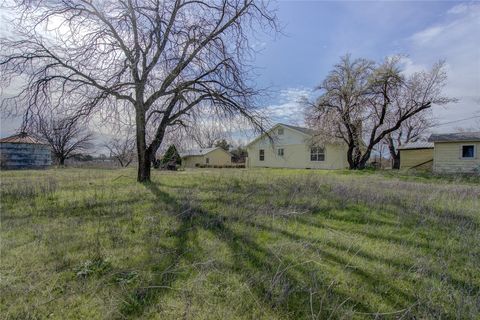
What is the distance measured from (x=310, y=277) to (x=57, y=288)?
228 centimetres

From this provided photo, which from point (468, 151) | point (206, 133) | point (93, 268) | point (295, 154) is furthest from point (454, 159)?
point (93, 268)

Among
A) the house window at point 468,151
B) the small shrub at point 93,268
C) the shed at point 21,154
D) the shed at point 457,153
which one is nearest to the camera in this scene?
the small shrub at point 93,268

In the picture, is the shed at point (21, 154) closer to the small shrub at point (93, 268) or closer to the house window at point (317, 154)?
the house window at point (317, 154)

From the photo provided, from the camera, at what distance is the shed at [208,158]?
142 ft

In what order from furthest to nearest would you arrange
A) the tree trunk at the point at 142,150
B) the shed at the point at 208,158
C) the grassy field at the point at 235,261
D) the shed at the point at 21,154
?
the shed at the point at 208,158
the shed at the point at 21,154
the tree trunk at the point at 142,150
the grassy field at the point at 235,261

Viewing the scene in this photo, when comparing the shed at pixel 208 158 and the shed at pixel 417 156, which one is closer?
the shed at pixel 417 156

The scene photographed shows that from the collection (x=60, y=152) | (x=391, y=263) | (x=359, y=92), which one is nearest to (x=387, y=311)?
(x=391, y=263)

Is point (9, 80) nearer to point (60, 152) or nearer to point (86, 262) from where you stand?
point (86, 262)

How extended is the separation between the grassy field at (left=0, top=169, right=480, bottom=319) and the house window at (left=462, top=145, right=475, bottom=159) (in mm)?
17546

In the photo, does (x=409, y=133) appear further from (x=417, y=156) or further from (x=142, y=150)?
(x=142, y=150)

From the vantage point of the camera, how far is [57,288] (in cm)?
228

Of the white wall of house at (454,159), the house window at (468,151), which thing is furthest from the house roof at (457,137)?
the house window at (468,151)

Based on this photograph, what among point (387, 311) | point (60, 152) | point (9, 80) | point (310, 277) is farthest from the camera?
point (60, 152)

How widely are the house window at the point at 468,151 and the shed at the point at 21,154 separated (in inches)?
1368
